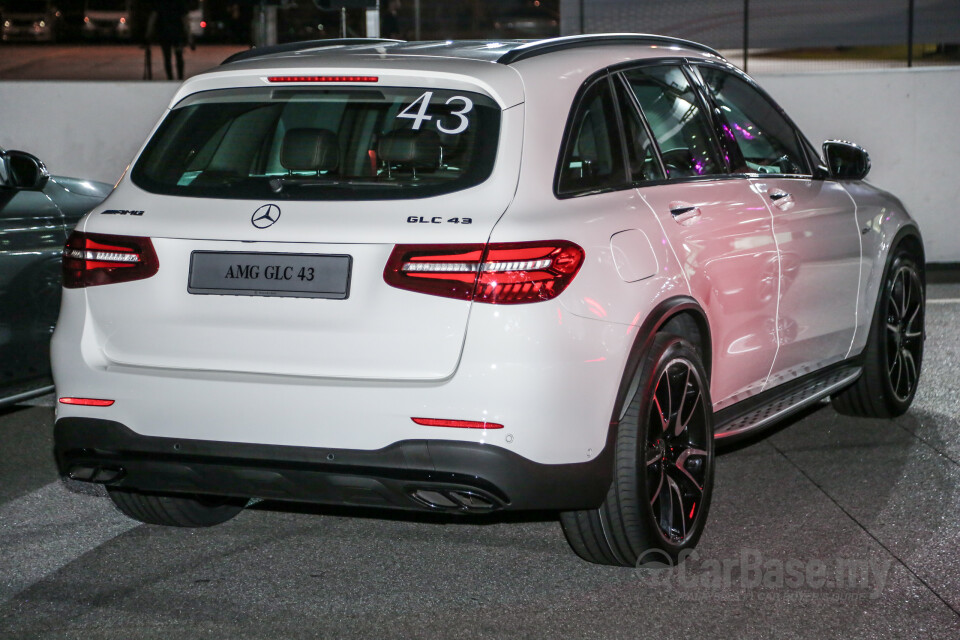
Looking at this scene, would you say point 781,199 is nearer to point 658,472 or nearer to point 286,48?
point 658,472

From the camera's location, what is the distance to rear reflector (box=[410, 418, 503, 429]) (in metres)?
3.80

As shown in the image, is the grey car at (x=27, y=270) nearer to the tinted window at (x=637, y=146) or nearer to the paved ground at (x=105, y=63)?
the tinted window at (x=637, y=146)

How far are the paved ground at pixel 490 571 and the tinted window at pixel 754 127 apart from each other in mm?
1312

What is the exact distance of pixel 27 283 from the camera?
6199 millimetres

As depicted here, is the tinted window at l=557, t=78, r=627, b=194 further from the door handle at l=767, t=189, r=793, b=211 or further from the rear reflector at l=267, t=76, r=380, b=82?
the door handle at l=767, t=189, r=793, b=211

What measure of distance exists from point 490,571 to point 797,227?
76.2 inches

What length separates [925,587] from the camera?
4320 mm

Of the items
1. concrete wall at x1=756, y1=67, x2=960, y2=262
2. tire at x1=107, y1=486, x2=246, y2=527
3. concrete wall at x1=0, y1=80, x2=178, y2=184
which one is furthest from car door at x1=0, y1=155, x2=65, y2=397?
→ concrete wall at x1=756, y1=67, x2=960, y2=262

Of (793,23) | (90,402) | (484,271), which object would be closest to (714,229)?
(484,271)

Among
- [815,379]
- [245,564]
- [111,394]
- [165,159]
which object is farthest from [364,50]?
[815,379]

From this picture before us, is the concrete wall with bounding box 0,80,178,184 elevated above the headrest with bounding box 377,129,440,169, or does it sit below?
below

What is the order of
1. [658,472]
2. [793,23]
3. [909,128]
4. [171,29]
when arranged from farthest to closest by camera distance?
[171,29]
[793,23]
[909,128]
[658,472]

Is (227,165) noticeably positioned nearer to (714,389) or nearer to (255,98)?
(255,98)

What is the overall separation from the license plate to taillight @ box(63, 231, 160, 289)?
0.17m
